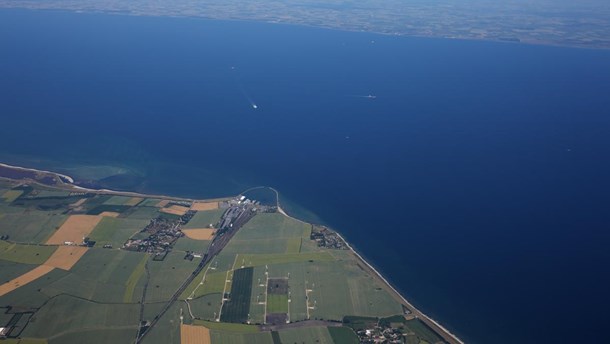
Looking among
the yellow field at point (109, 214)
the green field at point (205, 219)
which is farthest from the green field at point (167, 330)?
the yellow field at point (109, 214)

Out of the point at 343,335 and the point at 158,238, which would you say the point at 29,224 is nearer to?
the point at 158,238

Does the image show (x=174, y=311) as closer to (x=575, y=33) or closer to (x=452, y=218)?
(x=452, y=218)

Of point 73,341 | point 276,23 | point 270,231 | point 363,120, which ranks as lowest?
point 73,341

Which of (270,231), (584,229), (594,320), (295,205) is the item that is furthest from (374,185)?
(594,320)

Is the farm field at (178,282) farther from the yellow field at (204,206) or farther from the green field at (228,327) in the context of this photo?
the yellow field at (204,206)

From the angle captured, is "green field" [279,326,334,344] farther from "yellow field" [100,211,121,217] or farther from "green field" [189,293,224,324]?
"yellow field" [100,211,121,217]

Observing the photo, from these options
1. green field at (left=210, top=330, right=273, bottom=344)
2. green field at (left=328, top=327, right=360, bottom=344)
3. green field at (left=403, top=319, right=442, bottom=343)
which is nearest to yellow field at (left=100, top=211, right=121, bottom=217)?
green field at (left=210, top=330, right=273, bottom=344)

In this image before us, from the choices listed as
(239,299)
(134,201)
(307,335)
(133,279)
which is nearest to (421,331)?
(307,335)
